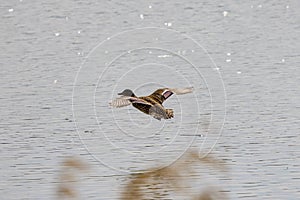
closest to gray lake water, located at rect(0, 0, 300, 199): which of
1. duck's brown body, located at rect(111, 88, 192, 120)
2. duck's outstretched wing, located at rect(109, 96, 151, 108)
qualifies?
duck's brown body, located at rect(111, 88, 192, 120)

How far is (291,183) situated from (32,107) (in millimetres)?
3690

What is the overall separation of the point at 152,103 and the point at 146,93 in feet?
15.0

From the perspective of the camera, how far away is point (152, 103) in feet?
13.5

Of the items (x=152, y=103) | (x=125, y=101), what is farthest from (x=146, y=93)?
(x=152, y=103)

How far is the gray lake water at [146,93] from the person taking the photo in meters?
7.78

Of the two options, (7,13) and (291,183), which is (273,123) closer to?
(291,183)

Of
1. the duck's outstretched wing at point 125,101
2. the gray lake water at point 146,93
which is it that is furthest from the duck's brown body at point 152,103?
the gray lake water at point 146,93

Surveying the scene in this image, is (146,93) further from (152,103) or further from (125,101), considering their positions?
(152,103)

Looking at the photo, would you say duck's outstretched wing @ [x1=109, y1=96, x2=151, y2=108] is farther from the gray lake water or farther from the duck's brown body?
the gray lake water

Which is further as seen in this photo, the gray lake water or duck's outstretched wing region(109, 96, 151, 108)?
the gray lake water

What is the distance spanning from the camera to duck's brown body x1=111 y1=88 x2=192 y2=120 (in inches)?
160

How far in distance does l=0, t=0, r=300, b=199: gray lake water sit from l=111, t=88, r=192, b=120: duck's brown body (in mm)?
207

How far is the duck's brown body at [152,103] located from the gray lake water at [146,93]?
21cm

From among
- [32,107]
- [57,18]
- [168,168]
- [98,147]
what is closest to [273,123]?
[98,147]
